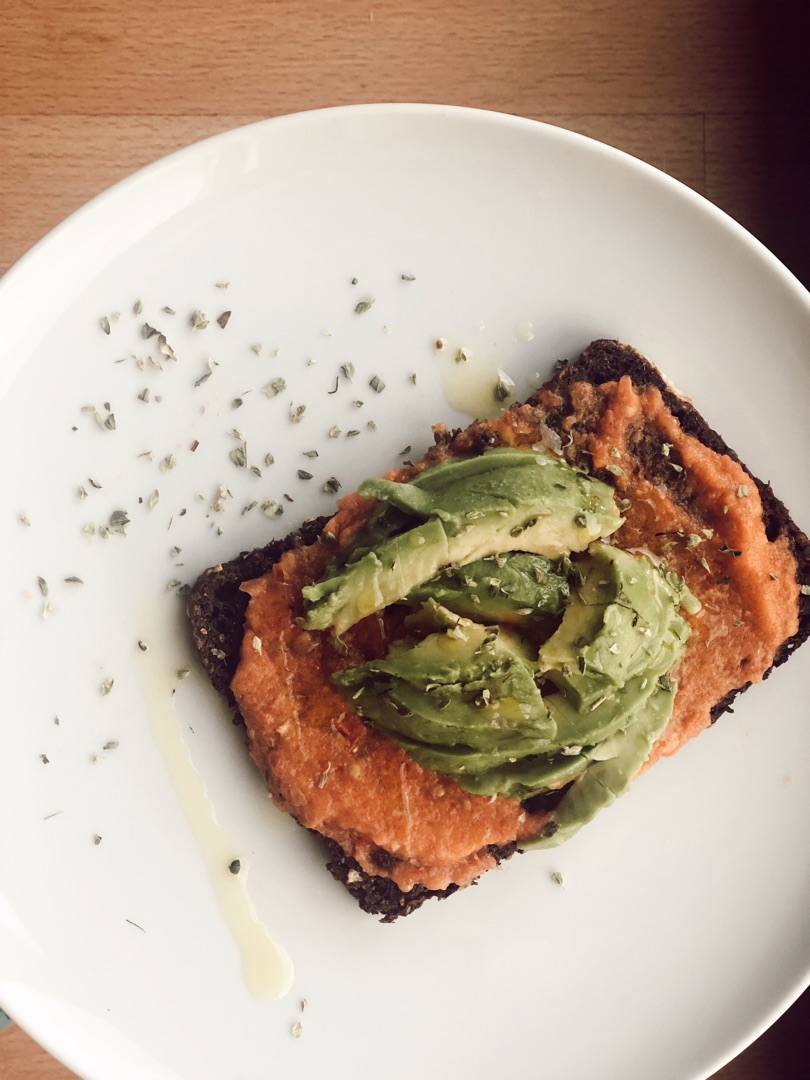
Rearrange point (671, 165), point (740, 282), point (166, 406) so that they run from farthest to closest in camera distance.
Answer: point (671, 165)
point (740, 282)
point (166, 406)

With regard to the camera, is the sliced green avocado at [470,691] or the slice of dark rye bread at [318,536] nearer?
the sliced green avocado at [470,691]

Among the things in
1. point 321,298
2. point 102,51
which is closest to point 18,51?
point 102,51

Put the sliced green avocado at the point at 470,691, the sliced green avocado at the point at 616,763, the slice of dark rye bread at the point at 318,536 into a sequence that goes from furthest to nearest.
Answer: the slice of dark rye bread at the point at 318,536
the sliced green avocado at the point at 616,763
the sliced green avocado at the point at 470,691

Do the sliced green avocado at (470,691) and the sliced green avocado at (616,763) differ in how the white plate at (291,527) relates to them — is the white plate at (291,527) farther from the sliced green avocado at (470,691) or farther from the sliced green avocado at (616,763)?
the sliced green avocado at (470,691)

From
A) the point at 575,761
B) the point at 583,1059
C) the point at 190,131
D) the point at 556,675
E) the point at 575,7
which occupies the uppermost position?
the point at 575,7

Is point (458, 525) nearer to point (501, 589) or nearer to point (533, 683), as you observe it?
point (501, 589)

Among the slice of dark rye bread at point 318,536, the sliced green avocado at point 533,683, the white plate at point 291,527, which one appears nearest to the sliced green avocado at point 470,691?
the sliced green avocado at point 533,683

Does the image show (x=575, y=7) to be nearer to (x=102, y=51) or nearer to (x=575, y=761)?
(x=102, y=51)
